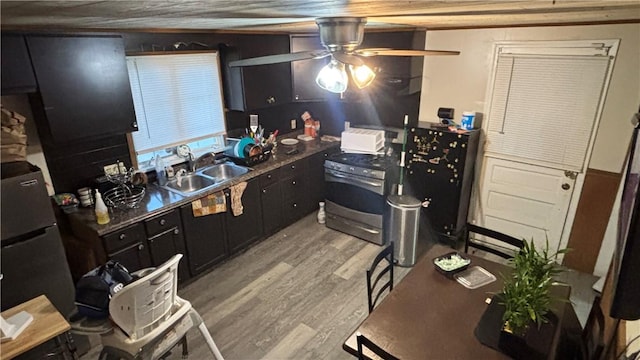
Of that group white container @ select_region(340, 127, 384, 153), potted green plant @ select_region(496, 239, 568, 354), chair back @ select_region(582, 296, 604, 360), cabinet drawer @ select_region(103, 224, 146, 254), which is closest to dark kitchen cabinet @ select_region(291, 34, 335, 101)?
white container @ select_region(340, 127, 384, 153)

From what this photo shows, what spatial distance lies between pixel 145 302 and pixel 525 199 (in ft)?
11.0

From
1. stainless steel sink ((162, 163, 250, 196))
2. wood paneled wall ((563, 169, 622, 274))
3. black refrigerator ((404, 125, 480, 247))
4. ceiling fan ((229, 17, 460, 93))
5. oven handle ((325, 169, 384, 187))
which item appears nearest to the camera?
ceiling fan ((229, 17, 460, 93))

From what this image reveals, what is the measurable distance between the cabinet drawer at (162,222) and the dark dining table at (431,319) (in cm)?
181

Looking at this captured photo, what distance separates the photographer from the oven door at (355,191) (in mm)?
3721

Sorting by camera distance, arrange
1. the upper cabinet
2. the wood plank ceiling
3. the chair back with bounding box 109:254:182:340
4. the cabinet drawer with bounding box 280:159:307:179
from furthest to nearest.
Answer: the cabinet drawer with bounding box 280:159:307:179 → the upper cabinet → the chair back with bounding box 109:254:182:340 → the wood plank ceiling

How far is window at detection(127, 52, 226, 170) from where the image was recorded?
3.11m

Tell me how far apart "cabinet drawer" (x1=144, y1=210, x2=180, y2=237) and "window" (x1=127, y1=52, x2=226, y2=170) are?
657 mm

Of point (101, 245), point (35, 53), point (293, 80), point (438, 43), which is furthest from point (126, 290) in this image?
point (438, 43)

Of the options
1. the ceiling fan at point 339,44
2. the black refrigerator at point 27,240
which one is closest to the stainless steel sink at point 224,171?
the black refrigerator at point 27,240

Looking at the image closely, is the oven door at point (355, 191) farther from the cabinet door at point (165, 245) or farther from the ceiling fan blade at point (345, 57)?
the ceiling fan blade at point (345, 57)

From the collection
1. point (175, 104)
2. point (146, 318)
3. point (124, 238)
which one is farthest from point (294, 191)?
point (146, 318)

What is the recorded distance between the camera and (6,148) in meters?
2.23

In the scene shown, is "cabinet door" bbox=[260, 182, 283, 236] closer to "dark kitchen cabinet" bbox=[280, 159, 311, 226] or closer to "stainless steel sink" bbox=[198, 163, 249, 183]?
"dark kitchen cabinet" bbox=[280, 159, 311, 226]

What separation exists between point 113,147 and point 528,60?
362 cm
